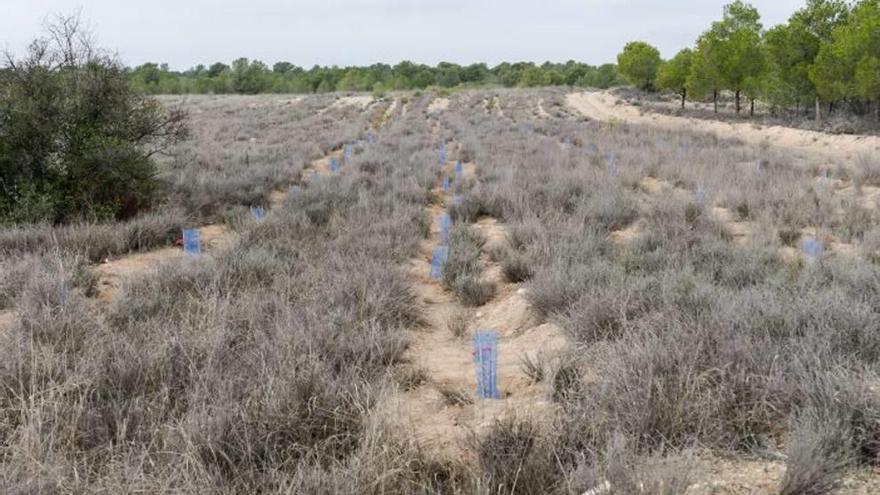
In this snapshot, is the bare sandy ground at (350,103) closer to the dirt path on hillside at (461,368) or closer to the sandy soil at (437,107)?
the sandy soil at (437,107)

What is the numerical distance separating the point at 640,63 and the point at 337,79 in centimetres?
5162

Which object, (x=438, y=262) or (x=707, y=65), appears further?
(x=707, y=65)

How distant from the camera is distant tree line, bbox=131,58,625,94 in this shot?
8188cm

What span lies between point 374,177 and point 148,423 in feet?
31.4

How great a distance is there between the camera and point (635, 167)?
547 inches

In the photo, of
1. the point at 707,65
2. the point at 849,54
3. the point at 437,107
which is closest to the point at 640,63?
the point at 707,65

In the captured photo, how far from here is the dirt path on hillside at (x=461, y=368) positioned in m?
3.33

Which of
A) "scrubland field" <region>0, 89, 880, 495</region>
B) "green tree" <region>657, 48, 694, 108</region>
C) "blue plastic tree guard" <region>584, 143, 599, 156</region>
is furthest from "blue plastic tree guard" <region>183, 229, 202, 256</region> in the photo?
"green tree" <region>657, 48, 694, 108</region>

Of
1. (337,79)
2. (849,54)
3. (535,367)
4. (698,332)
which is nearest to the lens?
(698,332)

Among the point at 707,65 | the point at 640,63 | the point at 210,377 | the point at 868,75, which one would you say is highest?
the point at 640,63

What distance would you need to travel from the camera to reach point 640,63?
58594 millimetres

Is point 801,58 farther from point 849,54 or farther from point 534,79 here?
point 534,79

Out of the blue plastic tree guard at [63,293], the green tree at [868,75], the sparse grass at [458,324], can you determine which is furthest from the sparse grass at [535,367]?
the green tree at [868,75]

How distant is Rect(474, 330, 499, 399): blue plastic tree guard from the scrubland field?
3.9 inches
